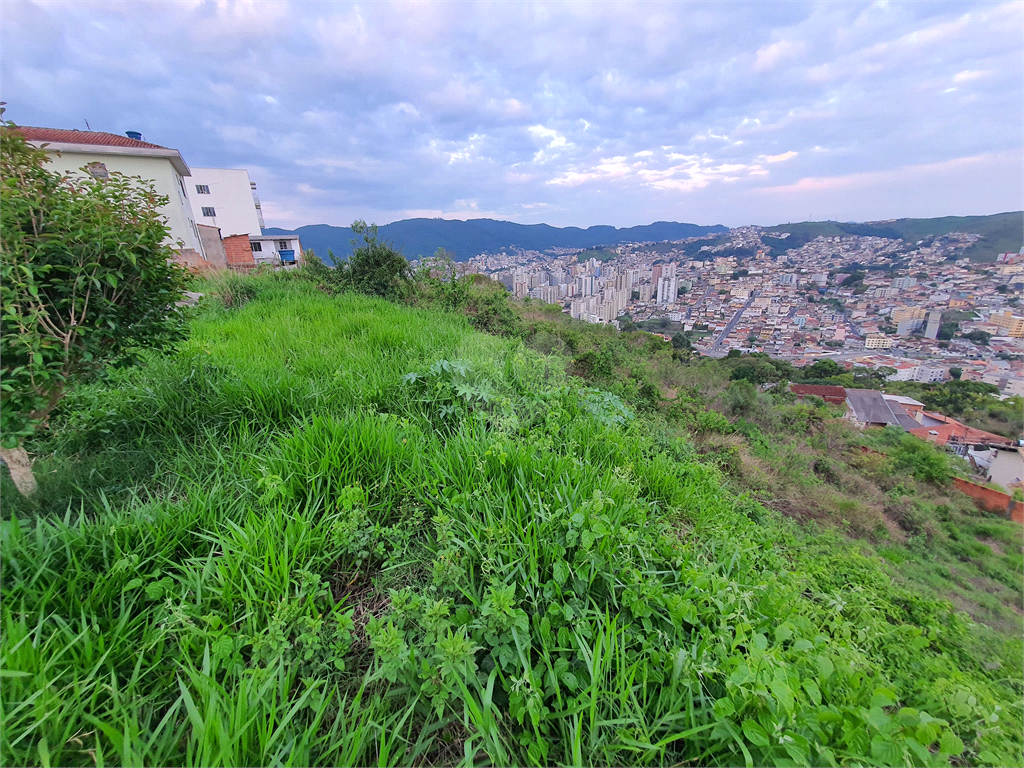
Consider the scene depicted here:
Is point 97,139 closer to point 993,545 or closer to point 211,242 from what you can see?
point 211,242

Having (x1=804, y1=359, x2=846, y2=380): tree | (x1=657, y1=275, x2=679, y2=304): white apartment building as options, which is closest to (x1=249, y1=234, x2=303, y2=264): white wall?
(x1=657, y1=275, x2=679, y2=304): white apartment building

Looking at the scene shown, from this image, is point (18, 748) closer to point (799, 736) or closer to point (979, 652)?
point (799, 736)

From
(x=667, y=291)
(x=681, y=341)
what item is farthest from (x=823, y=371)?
(x=667, y=291)

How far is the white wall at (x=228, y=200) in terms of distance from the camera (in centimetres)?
3144

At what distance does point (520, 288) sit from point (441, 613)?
16.2 meters

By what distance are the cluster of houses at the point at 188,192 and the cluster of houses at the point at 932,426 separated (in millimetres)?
11377

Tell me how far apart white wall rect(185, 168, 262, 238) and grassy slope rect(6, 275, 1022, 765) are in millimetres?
39199

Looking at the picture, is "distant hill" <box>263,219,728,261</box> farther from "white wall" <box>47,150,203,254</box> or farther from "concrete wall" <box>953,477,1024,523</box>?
"concrete wall" <box>953,477,1024,523</box>

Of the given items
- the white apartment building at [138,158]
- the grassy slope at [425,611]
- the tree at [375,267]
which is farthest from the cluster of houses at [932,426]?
the white apartment building at [138,158]

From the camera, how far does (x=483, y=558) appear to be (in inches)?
61.2

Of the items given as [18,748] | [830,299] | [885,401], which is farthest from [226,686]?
[830,299]

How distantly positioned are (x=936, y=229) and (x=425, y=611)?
2447 cm

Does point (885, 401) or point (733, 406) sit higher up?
point (733, 406)

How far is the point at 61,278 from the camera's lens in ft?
5.94
